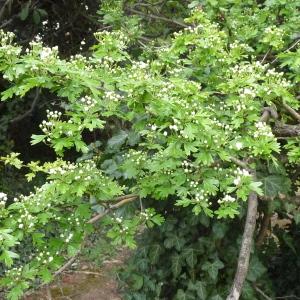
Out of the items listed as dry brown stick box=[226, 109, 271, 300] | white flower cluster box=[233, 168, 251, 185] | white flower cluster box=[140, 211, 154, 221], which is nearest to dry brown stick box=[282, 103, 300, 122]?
dry brown stick box=[226, 109, 271, 300]

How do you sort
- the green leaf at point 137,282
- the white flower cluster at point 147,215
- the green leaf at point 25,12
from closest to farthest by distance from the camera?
the white flower cluster at point 147,215
the green leaf at point 137,282
the green leaf at point 25,12

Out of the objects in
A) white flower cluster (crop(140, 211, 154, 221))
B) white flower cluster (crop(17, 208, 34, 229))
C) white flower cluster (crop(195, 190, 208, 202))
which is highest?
white flower cluster (crop(195, 190, 208, 202))

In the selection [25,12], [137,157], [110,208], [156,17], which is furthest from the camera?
[25,12]

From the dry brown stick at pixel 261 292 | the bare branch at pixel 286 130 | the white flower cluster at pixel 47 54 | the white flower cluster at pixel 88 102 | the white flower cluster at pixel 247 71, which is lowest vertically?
the dry brown stick at pixel 261 292

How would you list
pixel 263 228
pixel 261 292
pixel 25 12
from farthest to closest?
pixel 25 12
pixel 263 228
pixel 261 292

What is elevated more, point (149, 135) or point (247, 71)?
point (247, 71)

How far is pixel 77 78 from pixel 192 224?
61.5 inches

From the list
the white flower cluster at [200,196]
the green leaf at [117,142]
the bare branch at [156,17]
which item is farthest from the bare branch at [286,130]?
the bare branch at [156,17]

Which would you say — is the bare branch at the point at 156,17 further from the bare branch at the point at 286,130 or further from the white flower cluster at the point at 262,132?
the white flower cluster at the point at 262,132

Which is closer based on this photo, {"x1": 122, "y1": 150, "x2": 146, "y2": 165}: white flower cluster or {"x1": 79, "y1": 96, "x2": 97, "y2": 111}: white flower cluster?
{"x1": 79, "y1": 96, "x2": 97, "y2": 111}: white flower cluster

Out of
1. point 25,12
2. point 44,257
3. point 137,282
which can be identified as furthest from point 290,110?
point 25,12

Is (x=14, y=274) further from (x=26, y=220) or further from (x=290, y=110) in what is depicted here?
(x=290, y=110)

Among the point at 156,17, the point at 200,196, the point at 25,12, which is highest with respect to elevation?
the point at 200,196

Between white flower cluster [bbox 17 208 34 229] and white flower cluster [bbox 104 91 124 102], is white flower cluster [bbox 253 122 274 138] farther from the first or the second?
white flower cluster [bbox 17 208 34 229]
